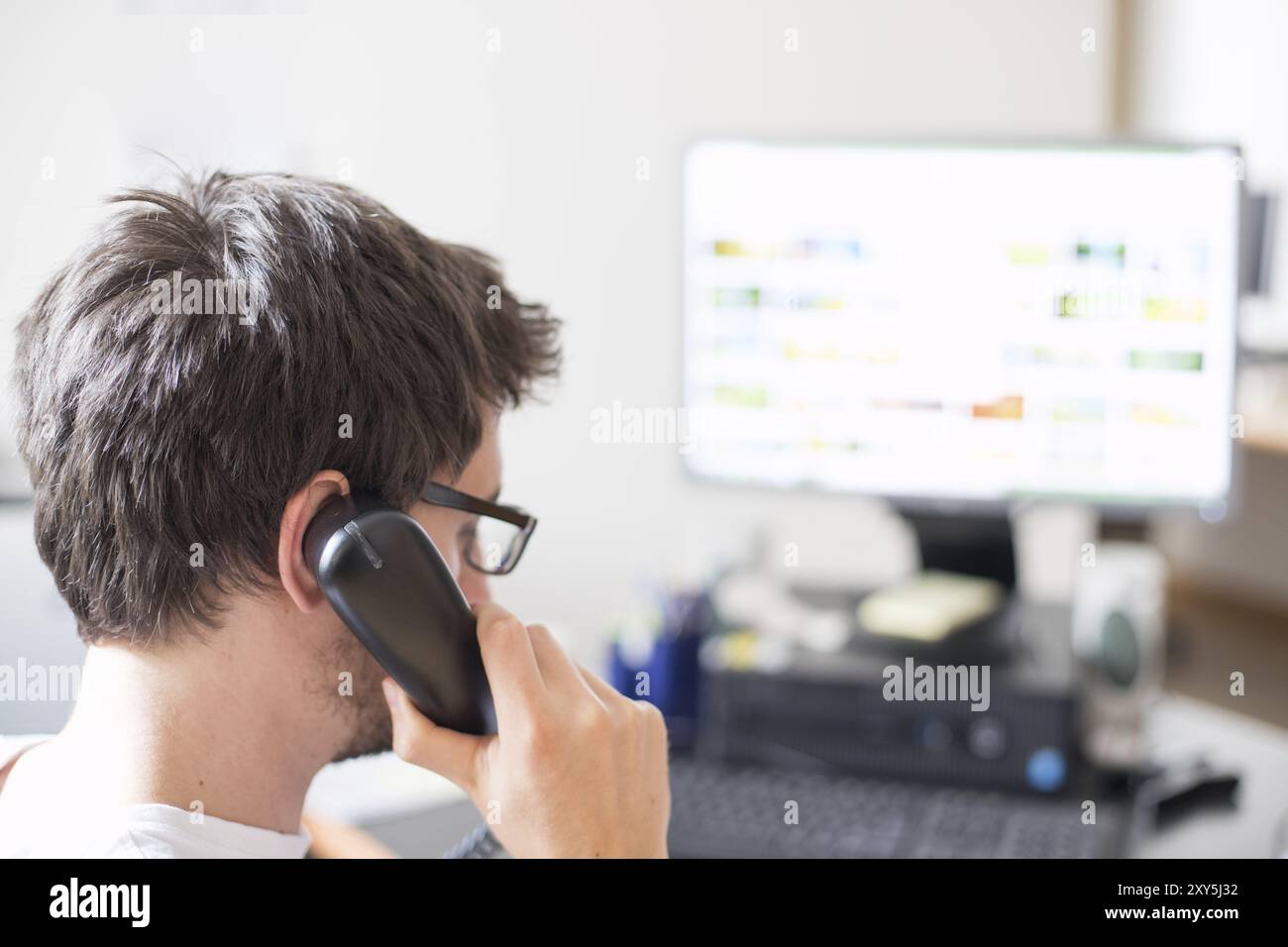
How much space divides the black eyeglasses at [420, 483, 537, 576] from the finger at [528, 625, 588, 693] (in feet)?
0.21

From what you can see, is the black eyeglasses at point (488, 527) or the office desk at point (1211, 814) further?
the office desk at point (1211, 814)

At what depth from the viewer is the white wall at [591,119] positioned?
42.7 inches

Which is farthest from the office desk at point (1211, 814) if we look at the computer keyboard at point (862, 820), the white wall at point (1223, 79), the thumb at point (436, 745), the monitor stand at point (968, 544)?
the white wall at point (1223, 79)

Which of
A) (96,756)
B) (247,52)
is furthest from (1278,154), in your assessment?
(96,756)

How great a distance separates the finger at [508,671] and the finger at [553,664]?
12mm

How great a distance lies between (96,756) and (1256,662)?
2648 mm

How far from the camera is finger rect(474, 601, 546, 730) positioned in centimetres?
71

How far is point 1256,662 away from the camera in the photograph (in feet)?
8.98

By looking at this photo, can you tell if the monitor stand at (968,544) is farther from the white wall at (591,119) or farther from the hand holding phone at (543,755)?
the hand holding phone at (543,755)

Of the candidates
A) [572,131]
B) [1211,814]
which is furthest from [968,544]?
[572,131]

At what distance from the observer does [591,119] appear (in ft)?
→ 4.43

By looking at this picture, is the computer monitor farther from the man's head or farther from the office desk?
the man's head

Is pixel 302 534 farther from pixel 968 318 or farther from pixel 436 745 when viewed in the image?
pixel 968 318
